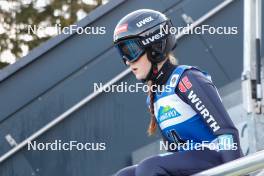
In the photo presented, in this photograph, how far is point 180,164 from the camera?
3.81 m

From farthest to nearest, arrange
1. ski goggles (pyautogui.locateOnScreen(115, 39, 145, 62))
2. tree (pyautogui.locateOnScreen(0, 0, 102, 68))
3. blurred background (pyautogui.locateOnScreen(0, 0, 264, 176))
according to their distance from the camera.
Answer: tree (pyautogui.locateOnScreen(0, 0, 102, 68))
blurred background (pyautogui.locateOnScreen(0, 0, 264, 176))
ski goggles (pyautogui.locateOnScreen(115, 39, 145, 62))

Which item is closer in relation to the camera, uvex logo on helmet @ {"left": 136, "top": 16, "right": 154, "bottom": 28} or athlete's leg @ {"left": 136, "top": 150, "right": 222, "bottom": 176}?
athlete's leg @ {"left": 136, "top": 150, "right": 222, "bottom": 176}

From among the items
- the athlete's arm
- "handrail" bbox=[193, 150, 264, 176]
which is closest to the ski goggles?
the athlete's arm

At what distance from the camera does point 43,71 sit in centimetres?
672

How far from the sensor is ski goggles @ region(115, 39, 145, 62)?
422 cm

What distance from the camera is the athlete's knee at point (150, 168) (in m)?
3.77

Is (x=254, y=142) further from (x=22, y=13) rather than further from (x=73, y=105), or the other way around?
(x=22, y=13)

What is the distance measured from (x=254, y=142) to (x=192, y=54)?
1472 mm

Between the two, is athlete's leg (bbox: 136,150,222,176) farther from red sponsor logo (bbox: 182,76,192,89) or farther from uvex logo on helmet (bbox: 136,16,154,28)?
uvex logo on helmet (bbox: 136,16,154,28)

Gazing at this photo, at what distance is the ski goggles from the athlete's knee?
0.64m

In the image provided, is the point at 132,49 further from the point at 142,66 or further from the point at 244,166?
the point at 244,166

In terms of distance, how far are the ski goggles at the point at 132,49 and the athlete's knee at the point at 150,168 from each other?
644 millimetres

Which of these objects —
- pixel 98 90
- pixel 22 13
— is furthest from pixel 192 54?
pixel 22 13

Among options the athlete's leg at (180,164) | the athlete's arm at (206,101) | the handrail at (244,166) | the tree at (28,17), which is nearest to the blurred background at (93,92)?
the athlete's arm at (206,101)
